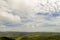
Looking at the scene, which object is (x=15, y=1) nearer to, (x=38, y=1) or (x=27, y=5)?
(x=27, y=5)

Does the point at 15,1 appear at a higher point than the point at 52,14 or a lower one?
higher

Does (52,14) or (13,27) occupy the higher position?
(52,14)

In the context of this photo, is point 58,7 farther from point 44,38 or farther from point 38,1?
point 44,38

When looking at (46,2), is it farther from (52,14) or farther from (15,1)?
(15,1)

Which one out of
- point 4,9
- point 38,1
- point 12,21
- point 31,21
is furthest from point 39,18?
point 4,9

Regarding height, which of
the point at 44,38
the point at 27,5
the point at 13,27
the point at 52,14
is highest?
the point at 27,5

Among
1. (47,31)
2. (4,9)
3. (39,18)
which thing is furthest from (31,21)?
(4,9)

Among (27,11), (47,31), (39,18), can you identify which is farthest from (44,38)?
(27,11)
